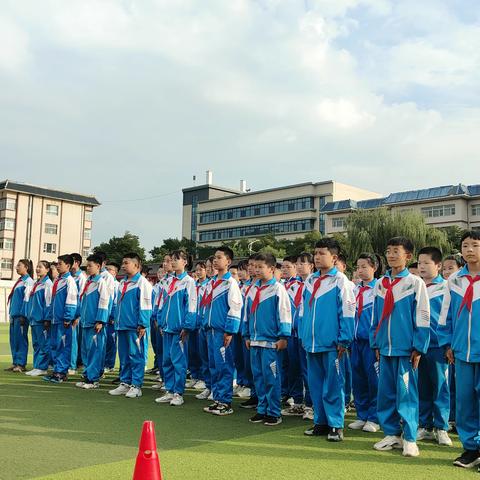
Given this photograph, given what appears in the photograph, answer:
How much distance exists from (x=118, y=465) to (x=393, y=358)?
2.60 m

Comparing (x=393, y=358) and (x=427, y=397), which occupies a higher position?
(x=393, y=358)

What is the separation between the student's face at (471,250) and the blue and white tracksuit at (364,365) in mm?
1460

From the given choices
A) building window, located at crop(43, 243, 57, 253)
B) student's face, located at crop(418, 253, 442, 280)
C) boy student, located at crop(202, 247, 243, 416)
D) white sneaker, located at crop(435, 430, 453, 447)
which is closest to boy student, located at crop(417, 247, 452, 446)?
white sneaker, located at crop(435, 430, 453, 447)

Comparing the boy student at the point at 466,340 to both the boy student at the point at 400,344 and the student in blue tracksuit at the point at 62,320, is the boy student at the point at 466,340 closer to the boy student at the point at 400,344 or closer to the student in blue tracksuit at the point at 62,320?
the boy student at the point at 400,344

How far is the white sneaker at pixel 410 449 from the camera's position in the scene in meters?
4.86

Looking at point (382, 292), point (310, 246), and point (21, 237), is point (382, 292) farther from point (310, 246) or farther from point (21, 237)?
point (21, 237)

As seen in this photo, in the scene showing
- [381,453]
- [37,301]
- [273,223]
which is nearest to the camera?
[381,453]

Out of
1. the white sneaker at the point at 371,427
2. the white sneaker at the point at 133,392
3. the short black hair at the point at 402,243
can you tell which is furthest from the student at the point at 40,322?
the short black hair at the point at 402,243

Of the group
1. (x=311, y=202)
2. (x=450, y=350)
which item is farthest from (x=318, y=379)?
(x=311, y=202)

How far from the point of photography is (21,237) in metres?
58.0

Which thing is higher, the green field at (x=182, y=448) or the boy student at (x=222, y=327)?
the boy student at (x=222, y=327)

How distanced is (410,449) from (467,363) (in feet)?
2.97

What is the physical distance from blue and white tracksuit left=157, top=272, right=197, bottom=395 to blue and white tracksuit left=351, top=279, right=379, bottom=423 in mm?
2118

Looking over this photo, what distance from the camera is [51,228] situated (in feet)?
197
